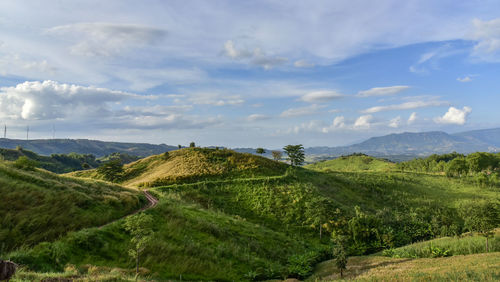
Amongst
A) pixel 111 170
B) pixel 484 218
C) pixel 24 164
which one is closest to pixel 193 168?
pixel 111 170

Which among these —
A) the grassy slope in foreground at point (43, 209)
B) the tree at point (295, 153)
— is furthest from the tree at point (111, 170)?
the tree at point (295, 153)

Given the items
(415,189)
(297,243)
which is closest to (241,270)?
(297,243)

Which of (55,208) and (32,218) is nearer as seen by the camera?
(32,218)

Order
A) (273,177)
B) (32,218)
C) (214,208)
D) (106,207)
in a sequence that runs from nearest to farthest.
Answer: (32,218), (106,207), (214,208), (273,177)

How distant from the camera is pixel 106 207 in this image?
29750 mm

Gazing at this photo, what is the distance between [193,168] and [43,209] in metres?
44.3

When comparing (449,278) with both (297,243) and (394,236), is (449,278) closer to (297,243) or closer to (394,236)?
(297,243)

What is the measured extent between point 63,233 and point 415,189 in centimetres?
9209

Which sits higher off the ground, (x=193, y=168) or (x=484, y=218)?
(x=193, y=168)

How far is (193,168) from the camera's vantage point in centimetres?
6738

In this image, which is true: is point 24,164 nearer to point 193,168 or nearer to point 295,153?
point 193,168

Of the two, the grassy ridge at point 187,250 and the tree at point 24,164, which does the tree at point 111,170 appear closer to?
the tree at point 24,164

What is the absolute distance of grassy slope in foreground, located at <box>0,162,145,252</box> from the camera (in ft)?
65.5

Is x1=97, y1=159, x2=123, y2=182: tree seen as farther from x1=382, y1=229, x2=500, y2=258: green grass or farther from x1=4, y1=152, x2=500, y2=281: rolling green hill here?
x1=382, y1=229, x2=500, y2=258: green grass
